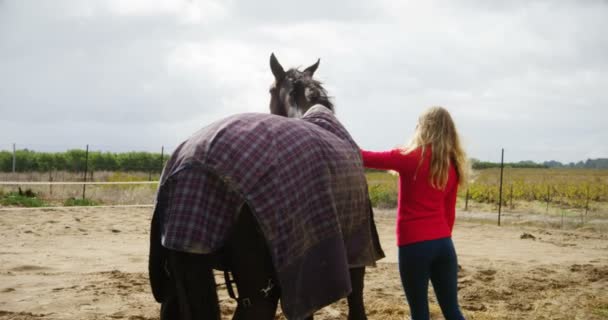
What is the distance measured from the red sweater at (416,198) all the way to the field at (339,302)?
0.36 m

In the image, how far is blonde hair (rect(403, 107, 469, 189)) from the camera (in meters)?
2.94

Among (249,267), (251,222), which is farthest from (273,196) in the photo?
(249,267)

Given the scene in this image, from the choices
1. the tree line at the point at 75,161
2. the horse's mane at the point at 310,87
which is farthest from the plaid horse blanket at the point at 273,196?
the tree line at the point at 75,161

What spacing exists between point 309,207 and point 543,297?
4.23 metres

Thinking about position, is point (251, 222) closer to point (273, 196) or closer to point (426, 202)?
point (273, 196)

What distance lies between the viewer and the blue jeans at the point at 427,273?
2.94 metres

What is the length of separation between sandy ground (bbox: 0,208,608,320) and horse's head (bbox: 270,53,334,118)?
1981mm

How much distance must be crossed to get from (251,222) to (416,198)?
1104mm

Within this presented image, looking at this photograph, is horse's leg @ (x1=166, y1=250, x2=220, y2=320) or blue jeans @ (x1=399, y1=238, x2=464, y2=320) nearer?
horse's leg @ (x1=166, y1=250, x2=220, y2=320)

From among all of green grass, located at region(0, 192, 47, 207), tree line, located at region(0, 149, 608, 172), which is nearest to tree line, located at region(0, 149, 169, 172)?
tree line, located at region(0, 149, 608, 172)

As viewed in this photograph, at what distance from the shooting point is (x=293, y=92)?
11.6ft

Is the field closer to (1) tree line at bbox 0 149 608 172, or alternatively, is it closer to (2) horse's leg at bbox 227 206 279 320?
A: (2) horse's leg at bbox 227 206 279 320

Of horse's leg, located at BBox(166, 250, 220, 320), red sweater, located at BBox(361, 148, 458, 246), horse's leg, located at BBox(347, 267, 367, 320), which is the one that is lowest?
horse's leg, located at BBox(347, 267, 367, 320)

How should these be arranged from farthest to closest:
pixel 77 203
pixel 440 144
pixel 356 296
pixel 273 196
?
pixel 77 203, pixel 356 296, pixel 440 144, pixel 273 196
